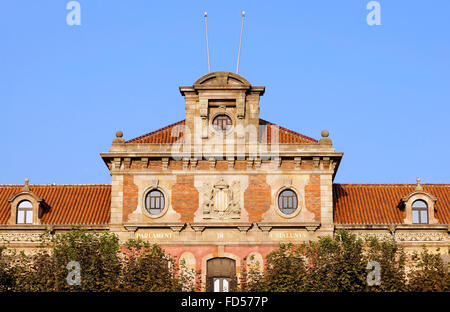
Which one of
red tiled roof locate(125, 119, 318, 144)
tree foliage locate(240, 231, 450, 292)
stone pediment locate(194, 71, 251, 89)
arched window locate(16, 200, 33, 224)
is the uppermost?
stone pediment locate(194, 71, 251, 89)

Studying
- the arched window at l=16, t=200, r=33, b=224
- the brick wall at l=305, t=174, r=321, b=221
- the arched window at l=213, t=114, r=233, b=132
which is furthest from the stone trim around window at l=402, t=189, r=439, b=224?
the arched window at l=16, t=200, r=33, b=224

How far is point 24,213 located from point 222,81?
545 inches

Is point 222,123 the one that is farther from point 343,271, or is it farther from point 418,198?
point 343,271

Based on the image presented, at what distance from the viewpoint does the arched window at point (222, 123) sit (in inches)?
2085

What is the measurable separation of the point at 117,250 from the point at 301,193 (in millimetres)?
11241

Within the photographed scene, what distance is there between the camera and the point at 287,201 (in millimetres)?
51750

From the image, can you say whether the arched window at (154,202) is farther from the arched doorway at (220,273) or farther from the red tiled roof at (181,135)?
the arched doorway at (220,273)

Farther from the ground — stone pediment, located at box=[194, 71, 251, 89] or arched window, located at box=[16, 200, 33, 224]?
stone pediment, located at box=[194, 71, 251, 89]

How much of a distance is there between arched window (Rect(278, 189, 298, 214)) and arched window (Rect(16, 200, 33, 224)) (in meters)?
14.6

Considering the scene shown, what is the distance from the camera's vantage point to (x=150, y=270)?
45000 mm

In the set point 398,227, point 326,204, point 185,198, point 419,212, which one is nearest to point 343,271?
point 326,204

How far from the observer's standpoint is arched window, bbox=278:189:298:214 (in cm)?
5162

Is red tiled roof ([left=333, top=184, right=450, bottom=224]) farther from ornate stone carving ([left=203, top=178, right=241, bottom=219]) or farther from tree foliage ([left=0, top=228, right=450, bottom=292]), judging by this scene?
tree foliage ([left=0, top=228, right=450, bottom=292])
